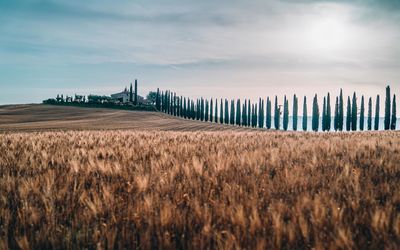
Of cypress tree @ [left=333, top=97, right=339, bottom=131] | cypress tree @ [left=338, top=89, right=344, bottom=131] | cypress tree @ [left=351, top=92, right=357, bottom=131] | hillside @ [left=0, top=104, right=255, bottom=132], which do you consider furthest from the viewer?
cypress tree @ [left=338, top=89, right=344, bottom=131]

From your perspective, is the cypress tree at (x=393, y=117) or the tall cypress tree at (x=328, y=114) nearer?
the cypress tree at (x=393, y=117)

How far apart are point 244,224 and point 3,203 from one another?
7.88 feet

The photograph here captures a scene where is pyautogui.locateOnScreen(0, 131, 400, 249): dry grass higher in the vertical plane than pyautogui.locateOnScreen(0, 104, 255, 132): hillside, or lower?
higher

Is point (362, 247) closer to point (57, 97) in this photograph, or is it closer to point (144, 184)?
point (144, 184)

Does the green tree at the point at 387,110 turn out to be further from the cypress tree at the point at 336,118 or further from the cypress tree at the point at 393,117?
the cypress tree at the point at 336,118

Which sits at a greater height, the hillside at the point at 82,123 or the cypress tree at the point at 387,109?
the cypress tree at the point at 387,109

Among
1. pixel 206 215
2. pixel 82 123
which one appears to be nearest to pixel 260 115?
pixel 82 123

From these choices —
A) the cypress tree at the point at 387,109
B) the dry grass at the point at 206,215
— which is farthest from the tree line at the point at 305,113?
the dry grass at the point at 206,215

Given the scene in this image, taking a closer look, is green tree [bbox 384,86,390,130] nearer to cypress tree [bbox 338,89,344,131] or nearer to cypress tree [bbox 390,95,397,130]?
cypress tree [bbox 390,95,397,130]

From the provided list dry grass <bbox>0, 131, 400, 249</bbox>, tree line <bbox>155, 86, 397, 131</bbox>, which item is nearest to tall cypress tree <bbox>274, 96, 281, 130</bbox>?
tree line <bbox>155, 86, 397, 131</bbox>

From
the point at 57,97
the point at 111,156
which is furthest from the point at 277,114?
the point at 111,156

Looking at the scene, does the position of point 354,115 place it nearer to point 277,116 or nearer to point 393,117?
point 393,117

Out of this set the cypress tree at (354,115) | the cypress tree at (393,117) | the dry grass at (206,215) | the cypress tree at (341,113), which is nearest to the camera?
the dry grass at (206,215)

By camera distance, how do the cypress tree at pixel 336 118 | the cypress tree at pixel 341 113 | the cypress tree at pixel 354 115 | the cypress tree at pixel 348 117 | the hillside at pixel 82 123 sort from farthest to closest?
the cypress tree at pixel 348 117 → the cypress tree at pixel 341 113 → the cypress tree at pixel 336 118 → the cypress tree at pixel 354 115 → the hillside at pixel 82 123
